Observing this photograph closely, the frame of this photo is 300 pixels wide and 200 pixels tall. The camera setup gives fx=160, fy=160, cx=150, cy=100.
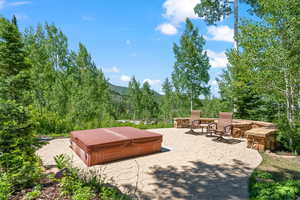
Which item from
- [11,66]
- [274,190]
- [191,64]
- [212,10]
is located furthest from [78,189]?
[191,64]

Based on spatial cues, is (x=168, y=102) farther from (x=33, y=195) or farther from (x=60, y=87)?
(x=33, y=195)

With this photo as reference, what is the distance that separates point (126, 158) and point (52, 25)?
56.5 feet

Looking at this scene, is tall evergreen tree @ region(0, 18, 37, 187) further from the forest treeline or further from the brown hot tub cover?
the brown hot tub cover

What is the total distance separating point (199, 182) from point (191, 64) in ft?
37.3

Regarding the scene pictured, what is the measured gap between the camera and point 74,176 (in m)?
2.37

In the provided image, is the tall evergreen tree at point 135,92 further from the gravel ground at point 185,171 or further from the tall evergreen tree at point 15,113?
the tall evergreen tree at point 15,113

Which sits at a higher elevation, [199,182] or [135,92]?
[135,92]

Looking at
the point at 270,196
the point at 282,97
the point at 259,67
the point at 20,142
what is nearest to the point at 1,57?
the point at 20,142

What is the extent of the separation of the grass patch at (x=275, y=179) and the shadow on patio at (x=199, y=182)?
186 mm

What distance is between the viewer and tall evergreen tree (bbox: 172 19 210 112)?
13016mm

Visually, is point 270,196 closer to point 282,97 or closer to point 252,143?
point 252,143

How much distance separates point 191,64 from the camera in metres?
13.2

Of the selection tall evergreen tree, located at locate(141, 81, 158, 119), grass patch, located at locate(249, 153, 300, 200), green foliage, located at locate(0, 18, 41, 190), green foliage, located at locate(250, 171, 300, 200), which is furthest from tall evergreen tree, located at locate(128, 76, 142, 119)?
green foliage, located at locate(250, 171, 300, 200)

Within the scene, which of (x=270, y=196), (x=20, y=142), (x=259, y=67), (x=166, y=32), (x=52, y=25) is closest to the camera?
(x=270, y=196)
